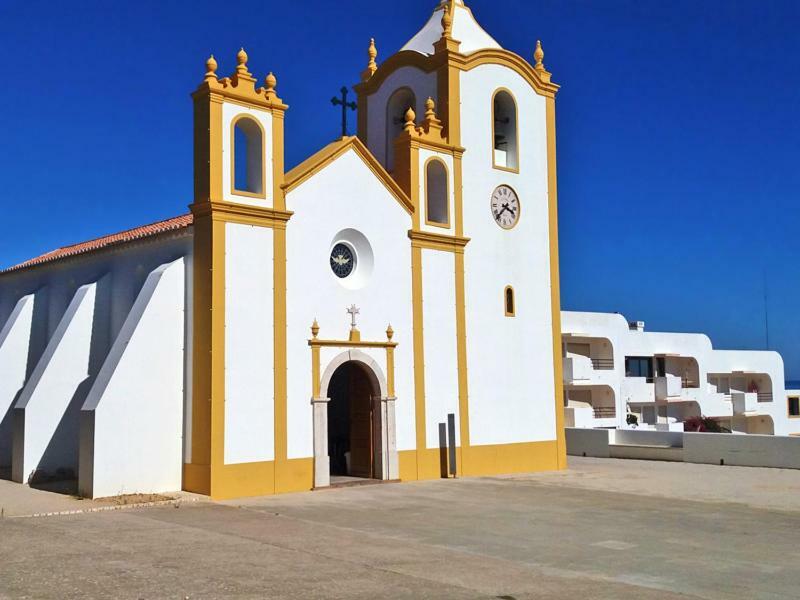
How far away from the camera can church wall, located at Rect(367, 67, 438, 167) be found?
2264 centimetres

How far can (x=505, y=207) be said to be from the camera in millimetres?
22875

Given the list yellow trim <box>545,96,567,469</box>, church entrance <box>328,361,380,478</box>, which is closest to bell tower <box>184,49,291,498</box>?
church entrance <box>328,361,380,478</box>

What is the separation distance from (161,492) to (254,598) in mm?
9005

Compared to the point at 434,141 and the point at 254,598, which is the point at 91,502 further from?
the point at 434,141

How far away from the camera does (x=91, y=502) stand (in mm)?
15289

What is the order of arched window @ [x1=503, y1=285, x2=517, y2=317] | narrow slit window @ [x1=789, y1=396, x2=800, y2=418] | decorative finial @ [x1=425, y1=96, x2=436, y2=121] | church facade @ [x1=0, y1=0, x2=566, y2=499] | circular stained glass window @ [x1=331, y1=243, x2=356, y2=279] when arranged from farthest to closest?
narrow slit window @ [x1=789, y1=396, x2=800, y2=418] < arched window @ [x1=503, y1=285, x2=517, y2=317] < decorative finial @ [x1=425, y1=96, x2=436, y2=121] < circular stained glass window @ [x1=331, y1=243, x2=356, y2=279] < church facade @ [x1=0, y1=0, x2=566, y2=499]

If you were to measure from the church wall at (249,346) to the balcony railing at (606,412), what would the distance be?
95.7 ft

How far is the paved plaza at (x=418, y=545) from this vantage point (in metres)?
8.95

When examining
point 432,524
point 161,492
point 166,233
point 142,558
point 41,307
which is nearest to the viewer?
Answer: point 142,558

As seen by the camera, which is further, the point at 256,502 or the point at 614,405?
the point at 614,405

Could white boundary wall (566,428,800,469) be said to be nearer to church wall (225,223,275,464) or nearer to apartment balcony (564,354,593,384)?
apartment balcony (564,354,593,384)

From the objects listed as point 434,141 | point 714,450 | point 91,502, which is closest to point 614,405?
point 714,450

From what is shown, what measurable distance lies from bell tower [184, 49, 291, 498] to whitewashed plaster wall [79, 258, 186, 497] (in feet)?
1.32

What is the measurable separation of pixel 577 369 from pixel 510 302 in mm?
20291
